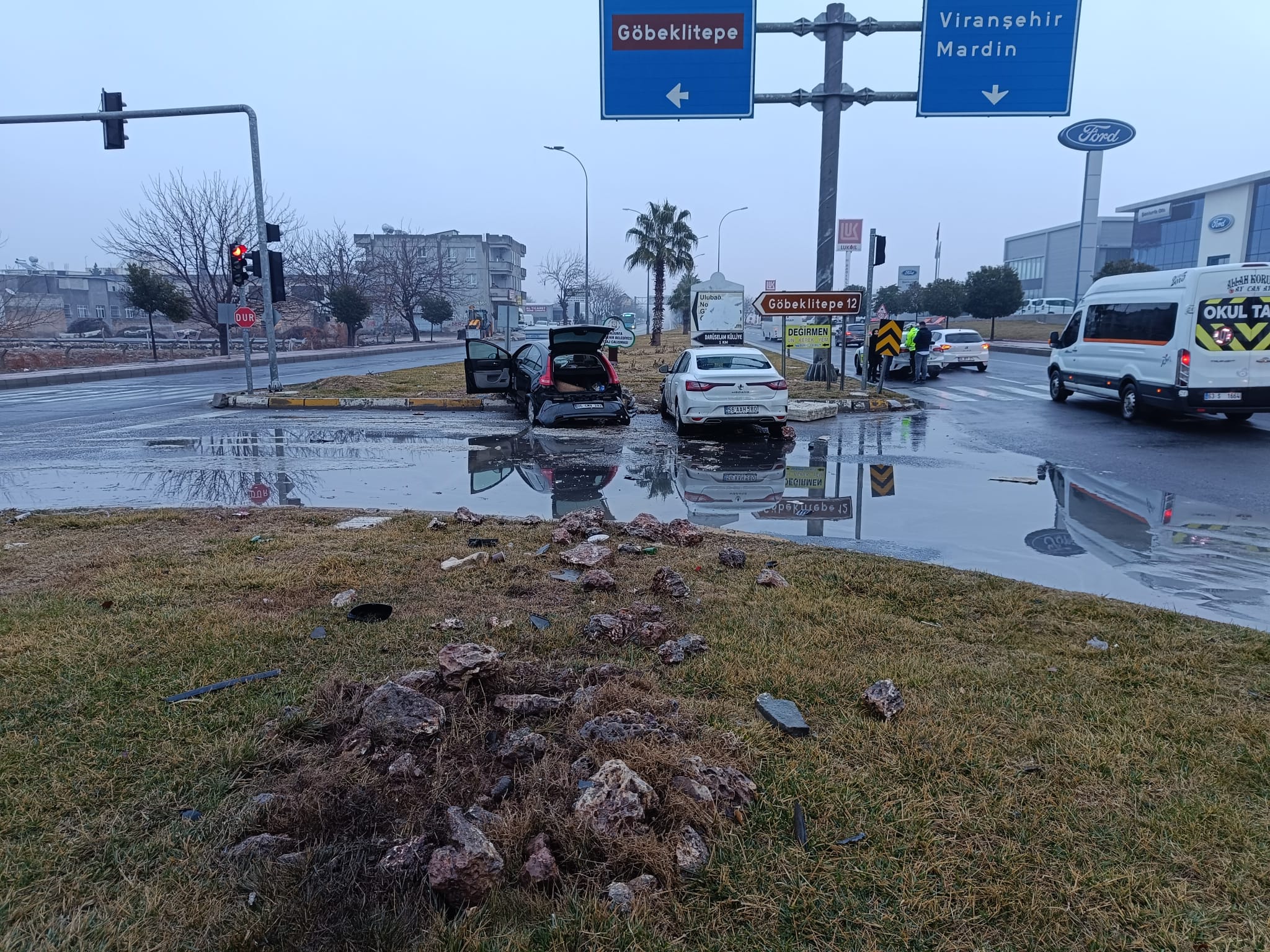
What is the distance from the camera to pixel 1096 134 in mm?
41250

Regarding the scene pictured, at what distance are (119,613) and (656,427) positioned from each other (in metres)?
11.0

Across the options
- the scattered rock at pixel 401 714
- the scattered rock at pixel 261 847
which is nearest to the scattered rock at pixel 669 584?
the scattered rock at pixel 401 714

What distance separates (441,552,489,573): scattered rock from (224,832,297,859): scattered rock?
3.24 meters

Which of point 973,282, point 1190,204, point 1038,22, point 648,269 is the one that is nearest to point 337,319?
point 648,269

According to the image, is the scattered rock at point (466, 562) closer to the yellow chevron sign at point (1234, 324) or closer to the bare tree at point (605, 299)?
the yellow chevron sign at point (1234, 324)

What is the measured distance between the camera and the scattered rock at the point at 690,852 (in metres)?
2.76

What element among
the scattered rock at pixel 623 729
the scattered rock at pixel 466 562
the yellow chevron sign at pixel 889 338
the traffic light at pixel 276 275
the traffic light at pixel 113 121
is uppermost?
the traffic light at pixel 113 121

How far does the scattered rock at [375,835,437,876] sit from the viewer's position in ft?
8.91

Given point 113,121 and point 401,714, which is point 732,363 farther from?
point 113,121

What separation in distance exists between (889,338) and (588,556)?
14895 mm

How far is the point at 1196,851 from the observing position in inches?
113

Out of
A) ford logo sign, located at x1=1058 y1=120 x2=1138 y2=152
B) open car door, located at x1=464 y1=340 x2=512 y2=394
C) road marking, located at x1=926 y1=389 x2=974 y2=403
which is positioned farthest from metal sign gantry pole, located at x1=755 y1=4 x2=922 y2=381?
ford logo sign, located at x1=1058 y1=120 x2=1138 y2=152

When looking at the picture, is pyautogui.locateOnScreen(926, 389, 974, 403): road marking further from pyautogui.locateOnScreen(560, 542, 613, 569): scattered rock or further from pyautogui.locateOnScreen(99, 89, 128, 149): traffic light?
pyautogui.locateOnScreen(99, 89, 128, 149): traffic light

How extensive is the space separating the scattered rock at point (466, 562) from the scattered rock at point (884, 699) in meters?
3.21
